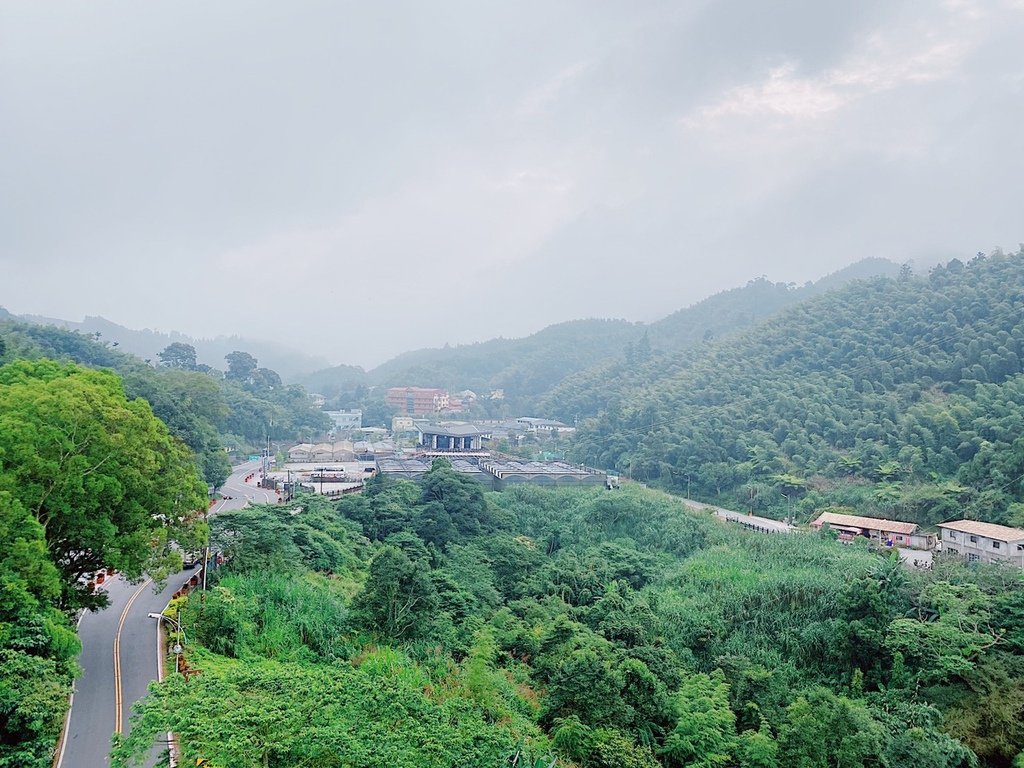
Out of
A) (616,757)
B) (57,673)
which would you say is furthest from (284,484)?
(616,757)

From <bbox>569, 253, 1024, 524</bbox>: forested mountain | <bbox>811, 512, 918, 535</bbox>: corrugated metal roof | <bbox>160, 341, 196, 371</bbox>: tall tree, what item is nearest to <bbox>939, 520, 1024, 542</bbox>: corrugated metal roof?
<bbox>569, 253, 1024, 524</bbox>: forested mountain

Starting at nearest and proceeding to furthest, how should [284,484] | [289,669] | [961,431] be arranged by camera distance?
[289,669] → [961,431] → [284,484]

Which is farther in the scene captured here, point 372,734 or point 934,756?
point 934,756

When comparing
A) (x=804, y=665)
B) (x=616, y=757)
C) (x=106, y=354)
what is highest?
(x=106, y=354)

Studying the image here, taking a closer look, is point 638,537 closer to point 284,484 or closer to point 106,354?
point 284,484

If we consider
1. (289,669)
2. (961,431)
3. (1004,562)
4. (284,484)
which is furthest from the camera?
(284,484)

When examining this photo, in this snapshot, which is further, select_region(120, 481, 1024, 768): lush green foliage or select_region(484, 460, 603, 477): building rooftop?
select_region(484, 460, 603, 477): building rooftop

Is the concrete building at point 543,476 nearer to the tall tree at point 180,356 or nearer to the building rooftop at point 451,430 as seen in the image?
the building rooftop at point 451,430

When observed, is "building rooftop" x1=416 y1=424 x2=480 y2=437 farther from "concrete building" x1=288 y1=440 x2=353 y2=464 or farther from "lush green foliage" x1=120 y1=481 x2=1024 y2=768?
"lush green foliage" x1=120 y1=481 x2=1024 y2=768
